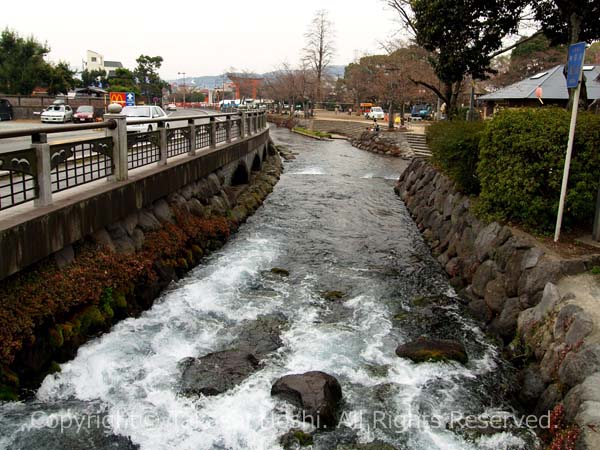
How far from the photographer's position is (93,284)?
746 centimetres

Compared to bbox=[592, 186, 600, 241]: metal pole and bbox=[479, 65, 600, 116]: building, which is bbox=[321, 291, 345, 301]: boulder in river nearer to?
bbox=[592, 186, 600, 241]: metal pole

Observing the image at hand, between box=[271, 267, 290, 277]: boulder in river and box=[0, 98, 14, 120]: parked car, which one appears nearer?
box=[271, 267, 290, 277]: boulder in river

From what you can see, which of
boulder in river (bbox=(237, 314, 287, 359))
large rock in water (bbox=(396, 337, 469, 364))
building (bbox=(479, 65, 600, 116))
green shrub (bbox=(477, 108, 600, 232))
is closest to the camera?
large rock in water (bbox=(396, 337, 469, 364))

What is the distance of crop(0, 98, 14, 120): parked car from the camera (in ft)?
113

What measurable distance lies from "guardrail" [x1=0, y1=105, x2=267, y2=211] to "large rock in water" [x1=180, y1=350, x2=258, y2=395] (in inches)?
117

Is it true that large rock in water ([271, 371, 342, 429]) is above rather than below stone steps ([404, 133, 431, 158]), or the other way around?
below

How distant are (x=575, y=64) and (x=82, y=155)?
25.8 ft

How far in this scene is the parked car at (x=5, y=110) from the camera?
34.5m

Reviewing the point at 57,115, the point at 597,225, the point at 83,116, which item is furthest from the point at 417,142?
the point at 597,225

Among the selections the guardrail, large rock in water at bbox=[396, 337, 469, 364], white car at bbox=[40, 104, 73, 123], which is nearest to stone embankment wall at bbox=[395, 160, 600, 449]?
large rock in water at bbox=[396, 337, 469, 364]

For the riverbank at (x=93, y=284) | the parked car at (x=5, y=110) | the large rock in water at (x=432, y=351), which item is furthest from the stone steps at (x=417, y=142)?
the parked car at (x=5, y=110)

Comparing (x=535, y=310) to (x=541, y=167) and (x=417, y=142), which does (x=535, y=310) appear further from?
(x=417, y=142)

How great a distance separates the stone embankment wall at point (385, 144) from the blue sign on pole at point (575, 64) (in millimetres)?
26713

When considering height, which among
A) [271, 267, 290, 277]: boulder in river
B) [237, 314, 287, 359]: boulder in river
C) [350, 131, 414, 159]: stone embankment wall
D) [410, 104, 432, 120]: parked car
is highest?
[410, 104, 432, 120]: parked car
